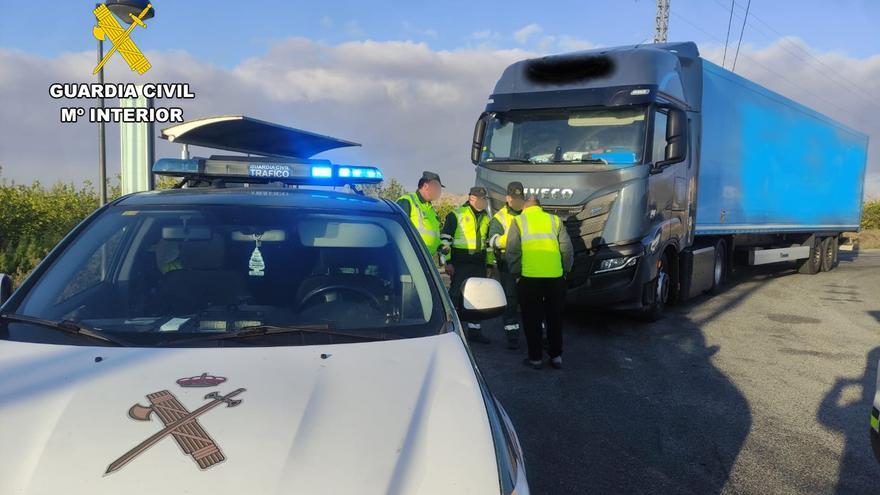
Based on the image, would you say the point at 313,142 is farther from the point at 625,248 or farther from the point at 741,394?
the point at 741,394

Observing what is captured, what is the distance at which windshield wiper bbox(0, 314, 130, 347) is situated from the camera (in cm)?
254

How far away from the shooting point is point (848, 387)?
21.5ft

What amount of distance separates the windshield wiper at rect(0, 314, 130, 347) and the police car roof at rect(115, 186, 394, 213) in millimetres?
841

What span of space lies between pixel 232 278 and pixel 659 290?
7.54 m

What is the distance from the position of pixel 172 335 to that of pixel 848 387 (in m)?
6.20

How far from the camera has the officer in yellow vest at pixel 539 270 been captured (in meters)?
6.93

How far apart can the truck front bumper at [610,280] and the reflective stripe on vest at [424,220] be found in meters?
1.96

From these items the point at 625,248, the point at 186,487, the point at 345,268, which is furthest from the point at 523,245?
the point at 186,487

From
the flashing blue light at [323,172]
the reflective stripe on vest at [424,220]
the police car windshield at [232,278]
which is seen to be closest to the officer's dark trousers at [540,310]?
the reflective stripe on vest at [424,220]

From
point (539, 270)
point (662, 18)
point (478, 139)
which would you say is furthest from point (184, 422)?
point (662, 18)

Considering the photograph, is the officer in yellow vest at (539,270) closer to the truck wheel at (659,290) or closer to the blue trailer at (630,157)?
the blue trailer at (630,157)

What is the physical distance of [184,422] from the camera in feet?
6.55

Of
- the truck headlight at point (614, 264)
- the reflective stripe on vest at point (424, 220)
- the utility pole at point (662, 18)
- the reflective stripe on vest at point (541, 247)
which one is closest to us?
the reflective stripe on vest at point (541, 247)

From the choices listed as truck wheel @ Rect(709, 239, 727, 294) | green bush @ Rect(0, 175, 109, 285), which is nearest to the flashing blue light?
green bush @ Rect(0, 175, 109, 285)
